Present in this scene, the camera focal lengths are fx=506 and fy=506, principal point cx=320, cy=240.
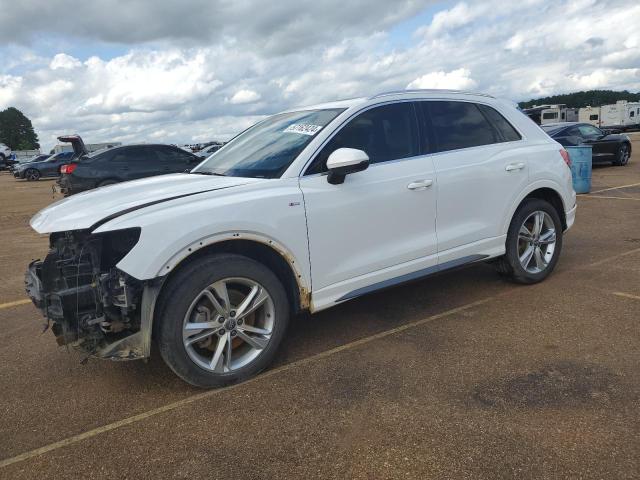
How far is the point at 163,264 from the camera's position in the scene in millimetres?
2834

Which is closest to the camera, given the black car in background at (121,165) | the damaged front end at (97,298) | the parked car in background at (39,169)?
the damaged front end at (97,298)

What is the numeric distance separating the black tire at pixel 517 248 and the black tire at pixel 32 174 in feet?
94.4

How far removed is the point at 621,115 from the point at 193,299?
5298cm

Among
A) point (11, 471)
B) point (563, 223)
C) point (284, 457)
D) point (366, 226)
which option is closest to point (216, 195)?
point (366, 226)

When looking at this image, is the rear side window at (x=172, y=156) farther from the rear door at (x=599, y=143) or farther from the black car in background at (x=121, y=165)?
the rear door at (x=599, y=143)

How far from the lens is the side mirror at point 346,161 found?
127 inches

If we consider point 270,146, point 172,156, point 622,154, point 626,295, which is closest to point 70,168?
point 172,156

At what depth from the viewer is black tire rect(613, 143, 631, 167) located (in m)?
15.9

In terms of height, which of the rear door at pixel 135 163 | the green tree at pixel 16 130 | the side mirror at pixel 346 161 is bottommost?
the side mirror at pixel 346 161

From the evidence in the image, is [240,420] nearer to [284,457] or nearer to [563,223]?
[284,457]

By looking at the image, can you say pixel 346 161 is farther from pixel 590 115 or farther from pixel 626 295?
pixel 590 115

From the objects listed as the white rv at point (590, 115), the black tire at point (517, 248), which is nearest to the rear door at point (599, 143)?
the black tire at point (517, 248)

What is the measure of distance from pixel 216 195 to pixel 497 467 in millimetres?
2135

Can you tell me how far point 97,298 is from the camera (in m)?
2.88
